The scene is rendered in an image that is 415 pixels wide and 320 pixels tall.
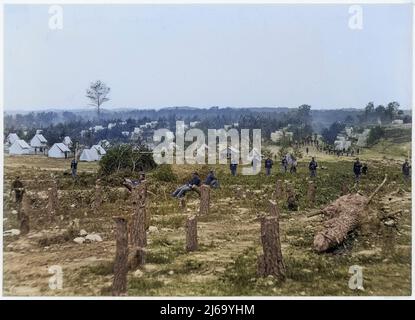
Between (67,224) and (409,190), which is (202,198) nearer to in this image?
(67,224)

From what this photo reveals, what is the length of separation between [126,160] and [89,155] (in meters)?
0.69

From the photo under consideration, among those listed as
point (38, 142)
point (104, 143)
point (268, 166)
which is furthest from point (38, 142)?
point (268, 166)

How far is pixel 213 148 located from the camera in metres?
9.72

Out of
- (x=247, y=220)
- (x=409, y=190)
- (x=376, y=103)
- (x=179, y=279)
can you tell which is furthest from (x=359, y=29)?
(x=179, y=279)

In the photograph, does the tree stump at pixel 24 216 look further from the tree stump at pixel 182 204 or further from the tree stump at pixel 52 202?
the tree stump at pixel 182 204

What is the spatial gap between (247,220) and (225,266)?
1079 millimetres

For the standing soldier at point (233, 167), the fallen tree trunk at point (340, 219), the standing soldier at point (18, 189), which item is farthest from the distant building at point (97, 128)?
the fallen tree trunk at point (340, 219)

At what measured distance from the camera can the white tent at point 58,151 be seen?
31.9 ft

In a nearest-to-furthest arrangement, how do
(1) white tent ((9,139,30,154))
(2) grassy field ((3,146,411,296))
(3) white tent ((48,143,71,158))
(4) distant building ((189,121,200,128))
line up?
1. (2) grassy field ((3,146,411,296))
2. (1) white tent ((9,139,30,154))
3. (4) distant building ((189,121,200,128))
4. (3) white tent ((48,143,71,158))

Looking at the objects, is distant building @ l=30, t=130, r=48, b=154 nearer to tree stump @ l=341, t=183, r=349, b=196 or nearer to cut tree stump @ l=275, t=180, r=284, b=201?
cut tree stump @ l=275, t=180, r=284, b=201

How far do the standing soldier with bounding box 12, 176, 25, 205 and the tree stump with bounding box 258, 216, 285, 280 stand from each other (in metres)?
4.32

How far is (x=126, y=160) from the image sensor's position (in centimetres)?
972

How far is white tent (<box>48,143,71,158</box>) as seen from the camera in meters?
9.72

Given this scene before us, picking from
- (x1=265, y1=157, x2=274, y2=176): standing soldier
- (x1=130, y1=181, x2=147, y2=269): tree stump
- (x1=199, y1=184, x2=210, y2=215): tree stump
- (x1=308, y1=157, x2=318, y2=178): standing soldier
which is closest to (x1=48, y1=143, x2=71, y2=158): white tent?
(x1=130, y1=181, x2=147, y2=269): tree stump
